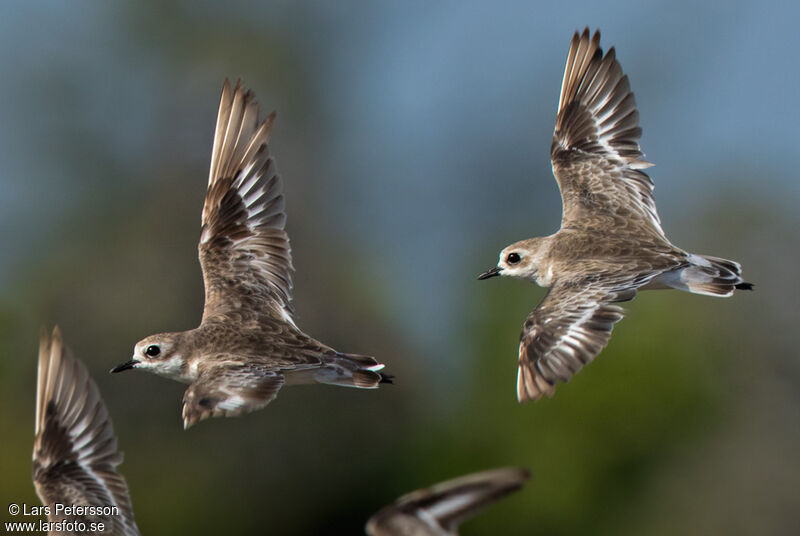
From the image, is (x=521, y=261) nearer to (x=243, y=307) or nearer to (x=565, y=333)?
(x=565, y=333)

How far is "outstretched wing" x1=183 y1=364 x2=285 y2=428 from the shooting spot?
7.78m

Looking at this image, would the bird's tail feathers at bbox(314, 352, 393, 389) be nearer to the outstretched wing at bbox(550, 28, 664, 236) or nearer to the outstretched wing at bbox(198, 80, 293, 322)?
the outstretched wing at bbox(198, 80, 293, 322)

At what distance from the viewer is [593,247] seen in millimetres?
10484

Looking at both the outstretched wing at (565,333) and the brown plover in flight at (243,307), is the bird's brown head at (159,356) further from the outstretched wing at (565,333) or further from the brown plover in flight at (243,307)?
the outstretched wing at (565,333)

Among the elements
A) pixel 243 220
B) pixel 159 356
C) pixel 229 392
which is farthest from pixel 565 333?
pixel 243 220

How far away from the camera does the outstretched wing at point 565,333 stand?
357 inches

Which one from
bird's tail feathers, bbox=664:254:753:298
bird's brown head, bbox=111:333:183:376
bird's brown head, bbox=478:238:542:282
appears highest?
bird's brown head, bbox=478:238:542:282

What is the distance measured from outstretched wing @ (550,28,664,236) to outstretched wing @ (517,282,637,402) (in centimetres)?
134

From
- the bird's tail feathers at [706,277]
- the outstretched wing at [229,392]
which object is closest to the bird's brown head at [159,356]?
the outstretched wing at [229,392]

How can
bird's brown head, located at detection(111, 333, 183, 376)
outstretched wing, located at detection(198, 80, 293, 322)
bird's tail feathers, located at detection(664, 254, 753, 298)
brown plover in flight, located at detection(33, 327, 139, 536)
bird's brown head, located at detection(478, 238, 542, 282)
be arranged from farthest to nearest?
bird's brown head, located at detection(478, 238, 542, 282)
outstretched wing, located at detection(198, 80, 293, 322)
bird's tail feathers, located at detection(664, 254, 753, 298)
bird's brown head, located at detection(111, 333, 183, 376)
brown plover in flight, located at detection(33, 327, 139, 536)

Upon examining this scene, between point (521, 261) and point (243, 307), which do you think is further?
point (521, 261)

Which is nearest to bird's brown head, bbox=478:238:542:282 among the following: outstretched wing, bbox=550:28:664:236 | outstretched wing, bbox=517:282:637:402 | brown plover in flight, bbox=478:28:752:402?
brown plover in flight, bbox=478:28:752:402

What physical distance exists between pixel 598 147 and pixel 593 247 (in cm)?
140

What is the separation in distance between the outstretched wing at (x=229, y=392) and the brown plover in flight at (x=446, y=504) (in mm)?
1366
